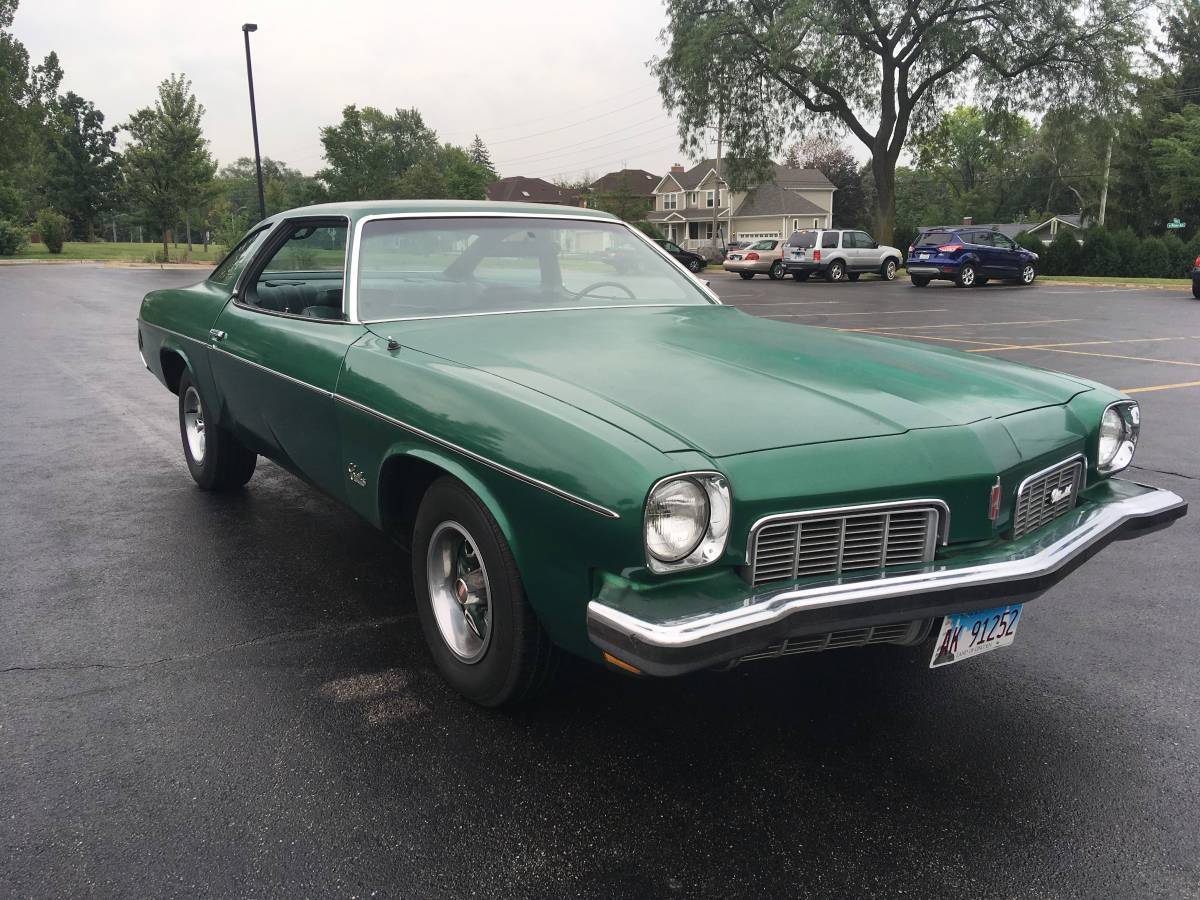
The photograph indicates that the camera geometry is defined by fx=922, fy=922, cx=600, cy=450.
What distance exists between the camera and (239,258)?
4.54m

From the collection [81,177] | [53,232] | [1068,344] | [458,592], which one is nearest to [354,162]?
[81,177]

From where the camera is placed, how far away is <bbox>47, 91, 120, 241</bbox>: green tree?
62.3 meters

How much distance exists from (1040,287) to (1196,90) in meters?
36.6

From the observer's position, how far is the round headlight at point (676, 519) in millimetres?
2086

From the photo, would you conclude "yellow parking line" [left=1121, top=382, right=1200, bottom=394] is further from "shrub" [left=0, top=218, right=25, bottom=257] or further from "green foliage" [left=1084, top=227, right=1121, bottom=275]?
"shrub" [left=0, top=218, right=25, bottom=257]

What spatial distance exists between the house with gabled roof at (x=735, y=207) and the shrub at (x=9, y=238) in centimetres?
3836

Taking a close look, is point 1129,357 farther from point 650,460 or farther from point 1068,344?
point 650,460

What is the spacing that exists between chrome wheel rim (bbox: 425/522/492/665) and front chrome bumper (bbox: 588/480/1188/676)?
0.67 meters

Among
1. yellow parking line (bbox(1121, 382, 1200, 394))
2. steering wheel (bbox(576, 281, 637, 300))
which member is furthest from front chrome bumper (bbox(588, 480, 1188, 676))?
yellow parking line (bbox(1121, 382, 1200, 394))

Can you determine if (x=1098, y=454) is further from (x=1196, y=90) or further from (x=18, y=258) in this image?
(x=1196, y=90)

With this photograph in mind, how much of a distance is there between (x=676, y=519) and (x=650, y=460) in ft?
0.49

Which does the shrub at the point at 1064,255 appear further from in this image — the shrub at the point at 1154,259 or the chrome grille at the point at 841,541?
the chrome grille at the point at 841,541

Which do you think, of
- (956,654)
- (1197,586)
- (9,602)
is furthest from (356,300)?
(1197,586)

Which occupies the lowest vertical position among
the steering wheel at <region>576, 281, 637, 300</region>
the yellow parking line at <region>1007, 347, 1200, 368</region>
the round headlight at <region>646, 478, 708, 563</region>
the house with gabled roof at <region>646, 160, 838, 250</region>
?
the yellow parking line at <region>1007, 347, 1200, 368</region>
